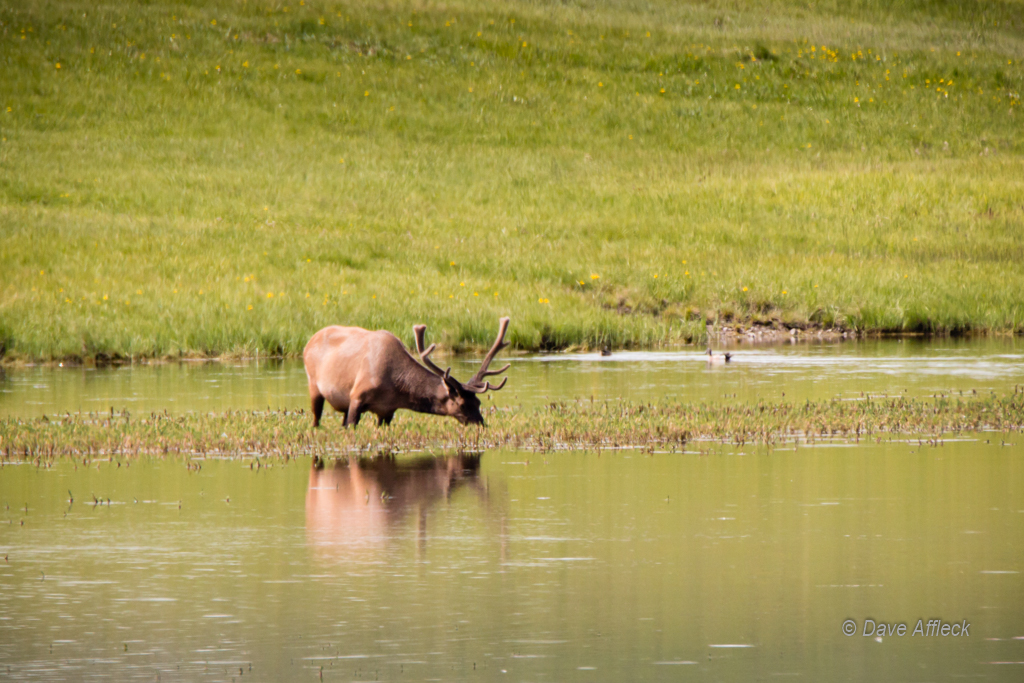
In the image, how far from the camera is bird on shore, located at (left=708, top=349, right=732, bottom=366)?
27656 millimetres

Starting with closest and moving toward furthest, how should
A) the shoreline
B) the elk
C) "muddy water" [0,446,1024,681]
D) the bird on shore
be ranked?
"muddy water" [0,446,1024,681], the elk, the bird on shore, the shoreline

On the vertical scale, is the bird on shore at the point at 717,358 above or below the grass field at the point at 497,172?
below

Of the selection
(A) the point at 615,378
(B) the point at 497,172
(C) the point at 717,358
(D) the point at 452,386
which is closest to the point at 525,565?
(D) the point at 452,386

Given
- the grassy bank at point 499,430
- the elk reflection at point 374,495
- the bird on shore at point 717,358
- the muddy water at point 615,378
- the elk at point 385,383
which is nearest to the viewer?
the elk reflection at point 374,495

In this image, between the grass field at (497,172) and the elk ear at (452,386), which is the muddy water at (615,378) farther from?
the elk ear at (452,386)

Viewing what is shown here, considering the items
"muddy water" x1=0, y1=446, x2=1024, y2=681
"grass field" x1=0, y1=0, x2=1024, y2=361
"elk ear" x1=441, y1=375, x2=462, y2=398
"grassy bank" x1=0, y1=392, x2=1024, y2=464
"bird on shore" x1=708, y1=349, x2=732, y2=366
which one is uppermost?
"grass field" x1=0, y1=0, x2=1024, y2=361

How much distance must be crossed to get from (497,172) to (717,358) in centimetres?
2473

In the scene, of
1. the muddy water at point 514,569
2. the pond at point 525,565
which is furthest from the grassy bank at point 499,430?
the muddy water at point 514,569

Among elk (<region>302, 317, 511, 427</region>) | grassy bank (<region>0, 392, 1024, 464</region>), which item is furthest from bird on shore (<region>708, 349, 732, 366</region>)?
elk (<region>302, 317, 511, 427</region>)

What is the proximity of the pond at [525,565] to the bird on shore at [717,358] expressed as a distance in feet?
33.9

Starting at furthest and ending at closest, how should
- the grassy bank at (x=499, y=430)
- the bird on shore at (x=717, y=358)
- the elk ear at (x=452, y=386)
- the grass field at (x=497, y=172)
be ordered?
the grass field at (x=497, y=172) < the bird on shore at (x=717, y=358) < the elk ear at (x=452, y=386) < the grassy bank at (x=499, y=430)

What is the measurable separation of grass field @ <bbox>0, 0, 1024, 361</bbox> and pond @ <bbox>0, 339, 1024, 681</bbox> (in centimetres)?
1571

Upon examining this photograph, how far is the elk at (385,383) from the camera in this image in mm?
17500

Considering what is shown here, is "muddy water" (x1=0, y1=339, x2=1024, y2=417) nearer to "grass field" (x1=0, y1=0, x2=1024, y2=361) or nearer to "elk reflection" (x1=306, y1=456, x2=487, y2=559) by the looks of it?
"grass field" (x1=0, y1=0, x2=1024, y2=361)
